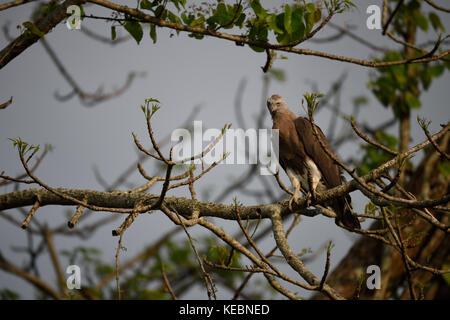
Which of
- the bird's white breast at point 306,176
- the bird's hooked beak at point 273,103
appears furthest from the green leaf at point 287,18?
the bird's hooked beak at point 273,103

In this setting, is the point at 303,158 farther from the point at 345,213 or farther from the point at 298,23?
the point at 298,23

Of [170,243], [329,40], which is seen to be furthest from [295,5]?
[170,243]

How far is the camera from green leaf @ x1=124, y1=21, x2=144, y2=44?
2756mm

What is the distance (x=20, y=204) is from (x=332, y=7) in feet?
7.35

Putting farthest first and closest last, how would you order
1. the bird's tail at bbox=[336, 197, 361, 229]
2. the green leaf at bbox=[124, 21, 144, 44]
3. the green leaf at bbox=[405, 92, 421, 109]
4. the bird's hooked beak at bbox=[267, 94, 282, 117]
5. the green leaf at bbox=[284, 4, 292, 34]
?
1. the green leaf at bbox=[405, 92, 421, 109]
2. the bird's hooked beak at bbox=[267, 94, 282, 117]
3. the bird's tail at bbox=[336, 197, 361, 229]
4. the green leaf at bbox=[124, 21, 144, 44]
5. the green leaf at bbox=[284, 4, 292, 34]

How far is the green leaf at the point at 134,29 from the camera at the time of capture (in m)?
2.76

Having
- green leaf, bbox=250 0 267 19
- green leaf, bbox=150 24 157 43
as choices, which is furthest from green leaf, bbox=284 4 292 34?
green leaf, bbox=150 24 157 43

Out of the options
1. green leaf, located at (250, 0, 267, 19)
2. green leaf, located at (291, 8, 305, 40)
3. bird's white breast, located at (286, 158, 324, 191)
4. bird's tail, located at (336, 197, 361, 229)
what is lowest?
bird's tail, located at (336, 197, 361, 229)

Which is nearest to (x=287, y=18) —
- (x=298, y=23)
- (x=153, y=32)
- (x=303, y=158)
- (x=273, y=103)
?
(x=298, y=23)

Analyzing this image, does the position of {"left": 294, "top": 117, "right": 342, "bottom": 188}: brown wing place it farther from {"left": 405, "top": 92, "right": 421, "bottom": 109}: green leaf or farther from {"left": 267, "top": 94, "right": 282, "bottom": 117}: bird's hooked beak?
{"left": 405, "top": 92, "right": 421, "bottom": 109}: green leaf

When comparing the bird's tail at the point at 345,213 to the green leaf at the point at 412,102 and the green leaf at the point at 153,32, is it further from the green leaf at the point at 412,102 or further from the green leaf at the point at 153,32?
the green leaf at the point at 412,102

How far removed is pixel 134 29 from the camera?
9.11 ft
